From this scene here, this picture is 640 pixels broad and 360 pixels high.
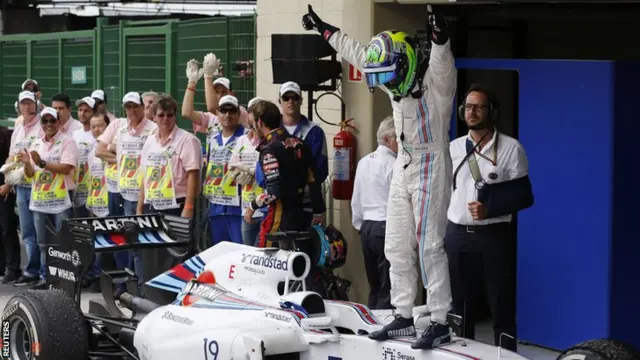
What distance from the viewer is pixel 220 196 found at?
10984 millimetres

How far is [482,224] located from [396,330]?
169 centimetres

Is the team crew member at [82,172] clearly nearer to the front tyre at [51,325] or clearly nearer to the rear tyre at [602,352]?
the front tyre at [51,325]

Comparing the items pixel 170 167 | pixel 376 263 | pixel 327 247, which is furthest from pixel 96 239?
pixel 170 167

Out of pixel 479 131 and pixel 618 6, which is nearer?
pixel 479 131

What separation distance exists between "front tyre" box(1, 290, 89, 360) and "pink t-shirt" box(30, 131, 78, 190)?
458 cm

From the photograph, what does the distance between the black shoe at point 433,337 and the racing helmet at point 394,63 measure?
4.34 feet

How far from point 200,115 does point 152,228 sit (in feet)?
11.4

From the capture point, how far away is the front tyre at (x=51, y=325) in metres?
8.06

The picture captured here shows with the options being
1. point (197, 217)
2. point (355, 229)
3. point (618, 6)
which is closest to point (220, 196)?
point (355, 229)

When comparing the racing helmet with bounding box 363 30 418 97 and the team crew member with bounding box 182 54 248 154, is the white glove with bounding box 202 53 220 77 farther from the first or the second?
the racing helmet with bounding box 363 30 418 97

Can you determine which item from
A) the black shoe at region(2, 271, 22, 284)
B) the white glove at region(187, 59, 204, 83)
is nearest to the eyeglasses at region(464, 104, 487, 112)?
the white glove at region(187, 59, 204, 83)

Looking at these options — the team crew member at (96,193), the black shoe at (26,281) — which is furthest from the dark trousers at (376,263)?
the black shoe at (26,281)

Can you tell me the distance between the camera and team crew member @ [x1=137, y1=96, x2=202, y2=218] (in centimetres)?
1130

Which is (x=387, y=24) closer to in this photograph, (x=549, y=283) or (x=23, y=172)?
(x=549, y=283)
